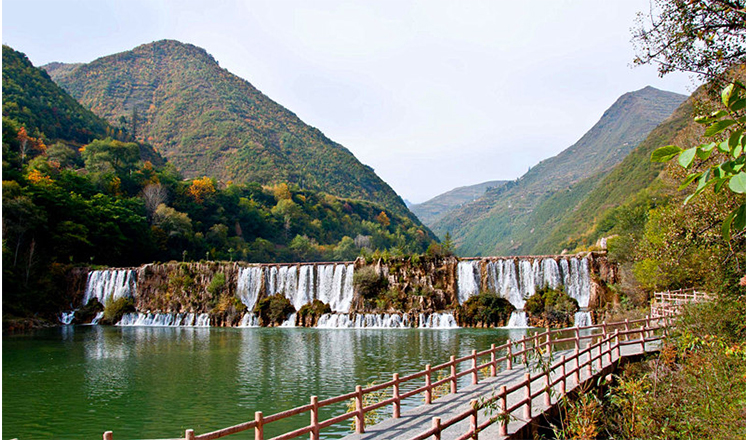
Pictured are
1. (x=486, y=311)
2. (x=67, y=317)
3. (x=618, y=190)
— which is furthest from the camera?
(x=618, y=190)

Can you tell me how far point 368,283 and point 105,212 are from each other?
3070 cm

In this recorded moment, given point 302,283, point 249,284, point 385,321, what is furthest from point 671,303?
point 249,284

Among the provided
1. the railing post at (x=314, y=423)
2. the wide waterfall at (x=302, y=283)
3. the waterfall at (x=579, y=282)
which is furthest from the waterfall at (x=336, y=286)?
the railing post at (x=314, y=423)

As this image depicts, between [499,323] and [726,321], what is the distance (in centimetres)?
2513

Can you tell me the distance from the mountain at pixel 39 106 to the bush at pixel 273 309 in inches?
1885

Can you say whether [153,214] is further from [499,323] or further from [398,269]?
[499,323]

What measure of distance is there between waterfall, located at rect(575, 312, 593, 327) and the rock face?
2.38 m

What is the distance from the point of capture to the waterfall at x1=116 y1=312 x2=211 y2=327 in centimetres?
4331

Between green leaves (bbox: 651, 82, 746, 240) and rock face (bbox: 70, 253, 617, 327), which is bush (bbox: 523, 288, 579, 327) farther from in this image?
green leaves (bbox: 651, 82, 746, 240)

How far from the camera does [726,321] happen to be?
40.9 ft

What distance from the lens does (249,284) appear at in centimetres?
4641

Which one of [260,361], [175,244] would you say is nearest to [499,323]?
[260,361]

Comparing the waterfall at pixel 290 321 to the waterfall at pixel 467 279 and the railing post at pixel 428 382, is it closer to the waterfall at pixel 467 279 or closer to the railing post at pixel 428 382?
the waterfall at pixel 467 279

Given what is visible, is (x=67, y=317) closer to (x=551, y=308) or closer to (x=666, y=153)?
(x=551, y=308)
